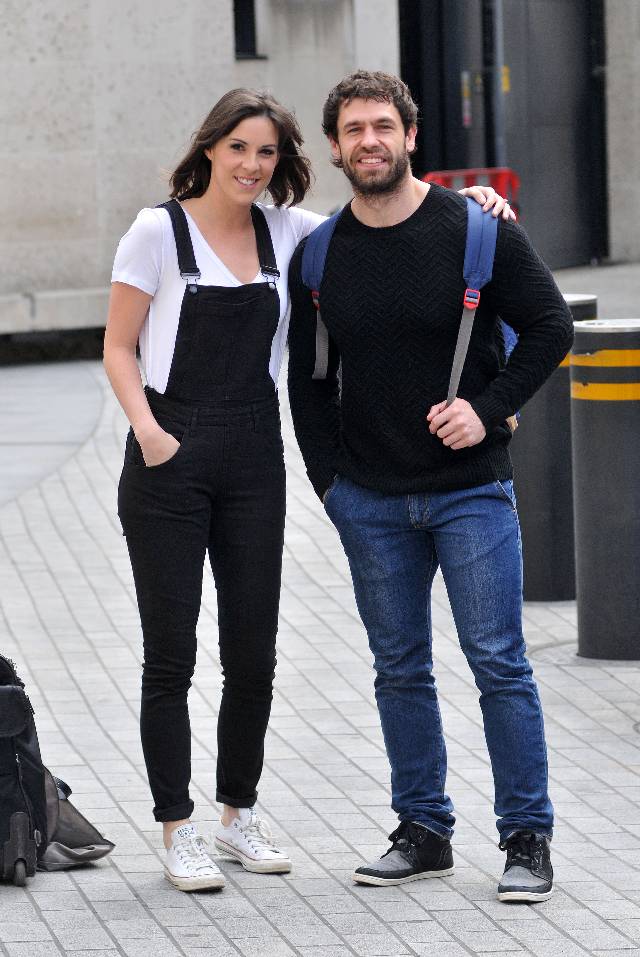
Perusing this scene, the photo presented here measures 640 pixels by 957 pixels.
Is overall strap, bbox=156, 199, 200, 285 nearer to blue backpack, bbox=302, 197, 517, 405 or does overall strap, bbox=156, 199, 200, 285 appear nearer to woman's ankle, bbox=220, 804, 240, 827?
blue backpack, bbox=302, 197, 517, 405

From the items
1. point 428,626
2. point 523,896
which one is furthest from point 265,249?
point 523,896

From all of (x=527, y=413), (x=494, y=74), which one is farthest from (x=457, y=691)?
(x=494, y=74)

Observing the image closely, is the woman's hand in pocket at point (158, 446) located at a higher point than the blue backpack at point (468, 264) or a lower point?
lower

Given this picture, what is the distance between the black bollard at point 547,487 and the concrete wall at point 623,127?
50.9 ft

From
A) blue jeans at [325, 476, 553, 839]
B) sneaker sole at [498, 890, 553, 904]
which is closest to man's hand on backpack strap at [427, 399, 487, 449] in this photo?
blue jeans at [325, 476, 553, 839]

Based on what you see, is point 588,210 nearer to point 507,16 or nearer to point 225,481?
point 507,16

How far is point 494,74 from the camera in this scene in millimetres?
20438

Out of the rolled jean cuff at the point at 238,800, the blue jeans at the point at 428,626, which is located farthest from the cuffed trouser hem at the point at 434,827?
the rolled jean cuff at the point at 238,800

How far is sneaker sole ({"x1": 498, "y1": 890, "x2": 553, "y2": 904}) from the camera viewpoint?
14.0 ft

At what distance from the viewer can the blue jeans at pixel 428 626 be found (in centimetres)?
431

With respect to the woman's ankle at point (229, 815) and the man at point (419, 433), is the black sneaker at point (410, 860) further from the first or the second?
the woman's ankle at point (229, 815)

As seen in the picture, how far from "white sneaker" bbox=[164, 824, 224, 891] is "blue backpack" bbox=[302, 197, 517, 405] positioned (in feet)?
4.09

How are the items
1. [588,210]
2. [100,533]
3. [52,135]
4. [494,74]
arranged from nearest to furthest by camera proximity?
[100,533], [52,135], [494,74], [588,210]

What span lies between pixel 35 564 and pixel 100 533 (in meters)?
0.64
